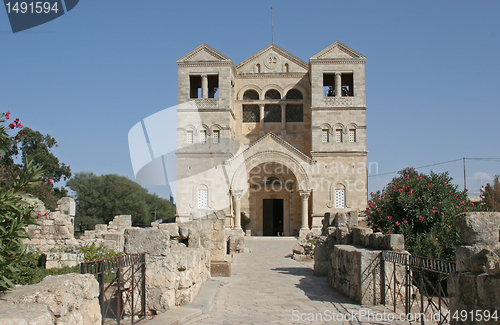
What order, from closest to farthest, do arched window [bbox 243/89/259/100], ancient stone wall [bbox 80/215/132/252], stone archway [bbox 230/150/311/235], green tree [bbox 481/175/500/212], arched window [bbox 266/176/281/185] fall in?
ancient stone wall [bbox 80/215/132/252] < green tree [bbox 481/175/500/212] < stone archway [bbox 230/150/311/235] < arched window [bbox 266/176/281/185] < arched window [bbox 243/89/259/100]

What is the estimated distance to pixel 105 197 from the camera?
Result: 36.4 m

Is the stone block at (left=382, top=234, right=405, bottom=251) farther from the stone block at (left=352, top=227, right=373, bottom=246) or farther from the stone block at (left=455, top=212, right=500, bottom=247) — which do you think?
the stone block at (left=455, top=212, right=500, bottom=247)

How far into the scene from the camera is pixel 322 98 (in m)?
27.6

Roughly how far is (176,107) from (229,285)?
2007cm

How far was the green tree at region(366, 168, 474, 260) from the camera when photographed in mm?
10367

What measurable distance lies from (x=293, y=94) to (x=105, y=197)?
17975mm

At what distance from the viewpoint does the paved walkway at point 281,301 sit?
21.2 ft

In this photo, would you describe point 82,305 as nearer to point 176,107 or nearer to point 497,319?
point 497,319

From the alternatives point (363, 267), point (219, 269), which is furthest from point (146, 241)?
point (219, 269)

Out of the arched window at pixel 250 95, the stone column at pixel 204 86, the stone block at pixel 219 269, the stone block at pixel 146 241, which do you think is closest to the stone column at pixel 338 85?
the arched window at pixel 250 95

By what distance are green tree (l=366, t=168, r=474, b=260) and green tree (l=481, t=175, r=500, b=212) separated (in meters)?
5.22

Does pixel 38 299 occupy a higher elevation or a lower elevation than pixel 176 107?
lower

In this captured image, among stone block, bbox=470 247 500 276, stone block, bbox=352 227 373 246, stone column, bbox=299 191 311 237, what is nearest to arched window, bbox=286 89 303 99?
stone column, bbox=299 191 311 237

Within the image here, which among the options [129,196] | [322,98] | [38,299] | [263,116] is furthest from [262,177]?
[38,299]
